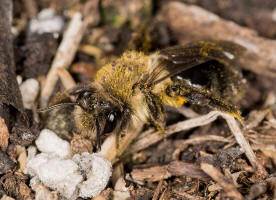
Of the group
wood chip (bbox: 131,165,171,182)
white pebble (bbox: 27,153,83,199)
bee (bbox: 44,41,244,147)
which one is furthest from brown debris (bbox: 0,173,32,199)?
wood chip (bbox: 131,165,171,182)

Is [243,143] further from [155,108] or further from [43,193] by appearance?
[43,193]

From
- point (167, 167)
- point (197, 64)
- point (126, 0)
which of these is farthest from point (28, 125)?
point (126, 0)

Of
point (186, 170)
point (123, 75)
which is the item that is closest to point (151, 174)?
point (186, 170)

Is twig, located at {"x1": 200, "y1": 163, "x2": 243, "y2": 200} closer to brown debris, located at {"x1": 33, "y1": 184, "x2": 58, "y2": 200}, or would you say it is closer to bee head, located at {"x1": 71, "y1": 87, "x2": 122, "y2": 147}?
bee head, located at {"x1": 71, "y1": 87, "x2": 122, "y2": 147}

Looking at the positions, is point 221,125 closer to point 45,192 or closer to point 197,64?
point 197,64

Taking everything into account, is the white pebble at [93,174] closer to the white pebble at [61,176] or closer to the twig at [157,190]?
the white pebble at [61,176]

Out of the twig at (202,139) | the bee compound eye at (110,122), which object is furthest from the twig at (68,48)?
the twig at (202,139)
